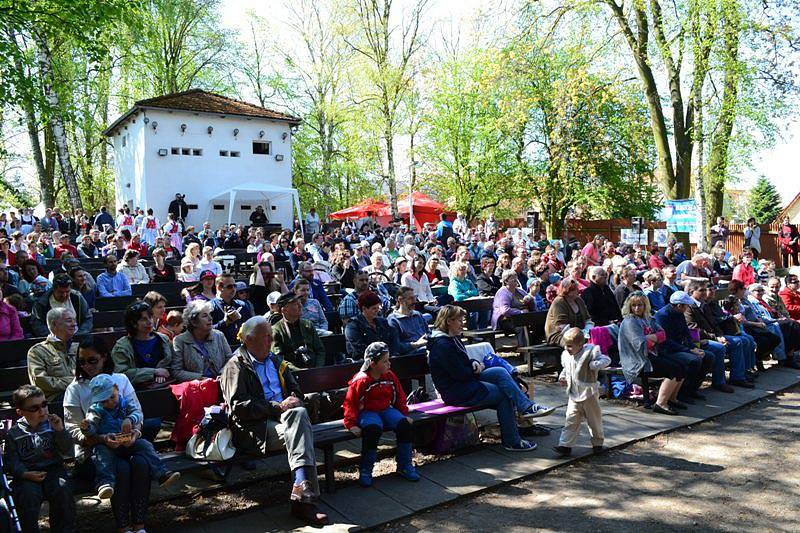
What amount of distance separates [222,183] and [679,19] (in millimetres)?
19566

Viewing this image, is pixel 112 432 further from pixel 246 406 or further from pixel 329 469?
pixel 329 469

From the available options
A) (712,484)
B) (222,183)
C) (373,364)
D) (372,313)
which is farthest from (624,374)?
(222,183)

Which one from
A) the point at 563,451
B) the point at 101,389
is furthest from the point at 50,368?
the point at 563,451

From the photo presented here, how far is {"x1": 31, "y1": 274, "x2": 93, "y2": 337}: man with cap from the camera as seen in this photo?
22.9ft

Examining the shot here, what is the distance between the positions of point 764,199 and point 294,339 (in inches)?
1922

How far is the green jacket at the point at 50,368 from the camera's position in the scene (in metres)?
5.15

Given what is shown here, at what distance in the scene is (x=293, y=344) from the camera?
641 cm

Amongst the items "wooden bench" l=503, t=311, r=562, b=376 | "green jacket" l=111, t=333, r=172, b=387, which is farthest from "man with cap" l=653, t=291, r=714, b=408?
"green jacket" l=111, t=333, r=172, b=387

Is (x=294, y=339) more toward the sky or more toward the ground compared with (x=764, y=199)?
more toward the ground

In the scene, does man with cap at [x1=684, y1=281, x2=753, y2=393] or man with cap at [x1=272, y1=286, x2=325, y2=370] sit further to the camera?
man with cap at [x1=684, y1=281, x2=753, y2=393]

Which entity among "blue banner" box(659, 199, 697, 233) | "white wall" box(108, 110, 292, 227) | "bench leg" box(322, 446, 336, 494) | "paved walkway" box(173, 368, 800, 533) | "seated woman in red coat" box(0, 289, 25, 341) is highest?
"white wall" box(108, 110, 292, 227)

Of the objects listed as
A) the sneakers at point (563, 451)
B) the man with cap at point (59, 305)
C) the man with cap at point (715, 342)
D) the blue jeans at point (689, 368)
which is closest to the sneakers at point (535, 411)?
the sneakers at point (563, 451)

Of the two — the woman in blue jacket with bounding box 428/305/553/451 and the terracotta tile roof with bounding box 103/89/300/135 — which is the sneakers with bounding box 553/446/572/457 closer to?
the woman in blue jacket with bounding box 428/305/553/451

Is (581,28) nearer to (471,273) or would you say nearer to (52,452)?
(471,273)
